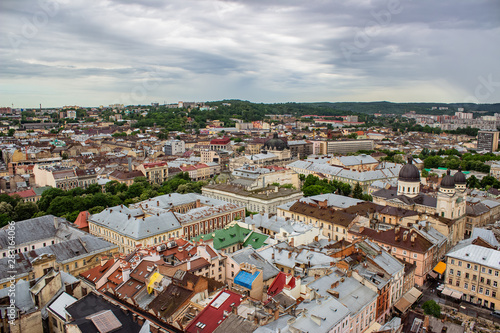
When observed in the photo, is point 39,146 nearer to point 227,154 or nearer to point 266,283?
point 227,154

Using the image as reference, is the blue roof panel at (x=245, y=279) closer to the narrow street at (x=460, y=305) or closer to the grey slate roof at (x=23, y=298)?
the grey slate roof at (x=23, y=298)

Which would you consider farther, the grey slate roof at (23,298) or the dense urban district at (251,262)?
the grey slate roof at (23,298)

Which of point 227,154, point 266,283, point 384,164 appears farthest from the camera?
point 227,154

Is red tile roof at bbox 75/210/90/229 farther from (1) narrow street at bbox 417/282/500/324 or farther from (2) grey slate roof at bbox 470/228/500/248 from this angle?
(2) grey slate roof at bbox 470/228/500/248

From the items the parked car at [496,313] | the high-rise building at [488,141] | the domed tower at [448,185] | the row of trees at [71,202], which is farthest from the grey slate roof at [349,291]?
the high-rise building at [488,141]

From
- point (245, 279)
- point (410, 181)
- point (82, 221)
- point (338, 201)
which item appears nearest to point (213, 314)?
point (245, 279)

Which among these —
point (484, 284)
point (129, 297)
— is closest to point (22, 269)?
point (129, 297)
